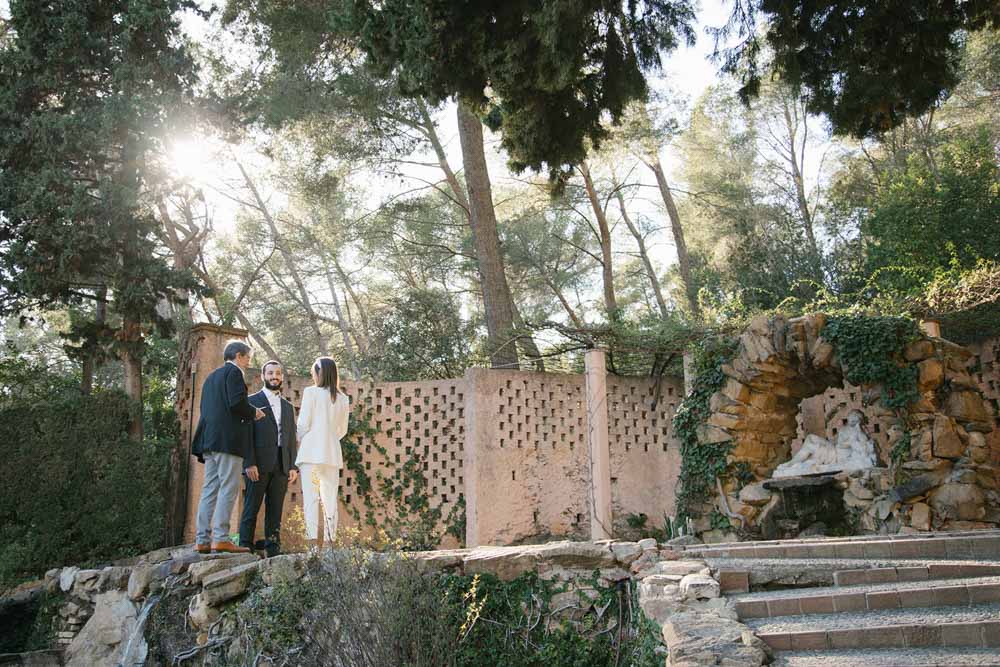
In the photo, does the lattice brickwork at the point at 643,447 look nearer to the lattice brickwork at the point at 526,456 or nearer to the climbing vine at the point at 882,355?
the lattice brickwork at the point at 526,456

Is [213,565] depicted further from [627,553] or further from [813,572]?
[813,572]

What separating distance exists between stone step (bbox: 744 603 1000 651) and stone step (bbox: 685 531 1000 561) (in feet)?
5.03

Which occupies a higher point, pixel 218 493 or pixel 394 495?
pixel 218 493

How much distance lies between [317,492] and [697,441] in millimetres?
4529

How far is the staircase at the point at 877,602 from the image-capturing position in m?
3.06

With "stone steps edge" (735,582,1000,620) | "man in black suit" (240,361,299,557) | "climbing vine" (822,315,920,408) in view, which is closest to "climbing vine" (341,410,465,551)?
"man in black suit" (240,361,299,557)

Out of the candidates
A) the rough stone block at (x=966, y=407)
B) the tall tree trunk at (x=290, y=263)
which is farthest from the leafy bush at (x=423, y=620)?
the tall tree trunk at (x=290, y=263)

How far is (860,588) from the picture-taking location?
3838 mm

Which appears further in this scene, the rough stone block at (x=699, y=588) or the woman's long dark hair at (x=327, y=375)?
the woman's long dark hair at (x=327, y=375)

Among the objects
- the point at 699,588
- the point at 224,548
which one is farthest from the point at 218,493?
the point at 699,588

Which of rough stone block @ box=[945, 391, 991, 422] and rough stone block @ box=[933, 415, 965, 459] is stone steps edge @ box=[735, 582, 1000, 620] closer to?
rough stone block @ box=[933, 415, 965, 459]

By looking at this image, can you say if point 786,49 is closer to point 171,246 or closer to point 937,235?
point 937,235

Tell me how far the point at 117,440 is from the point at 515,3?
18.7ft

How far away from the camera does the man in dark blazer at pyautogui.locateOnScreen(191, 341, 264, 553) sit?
239 inches
